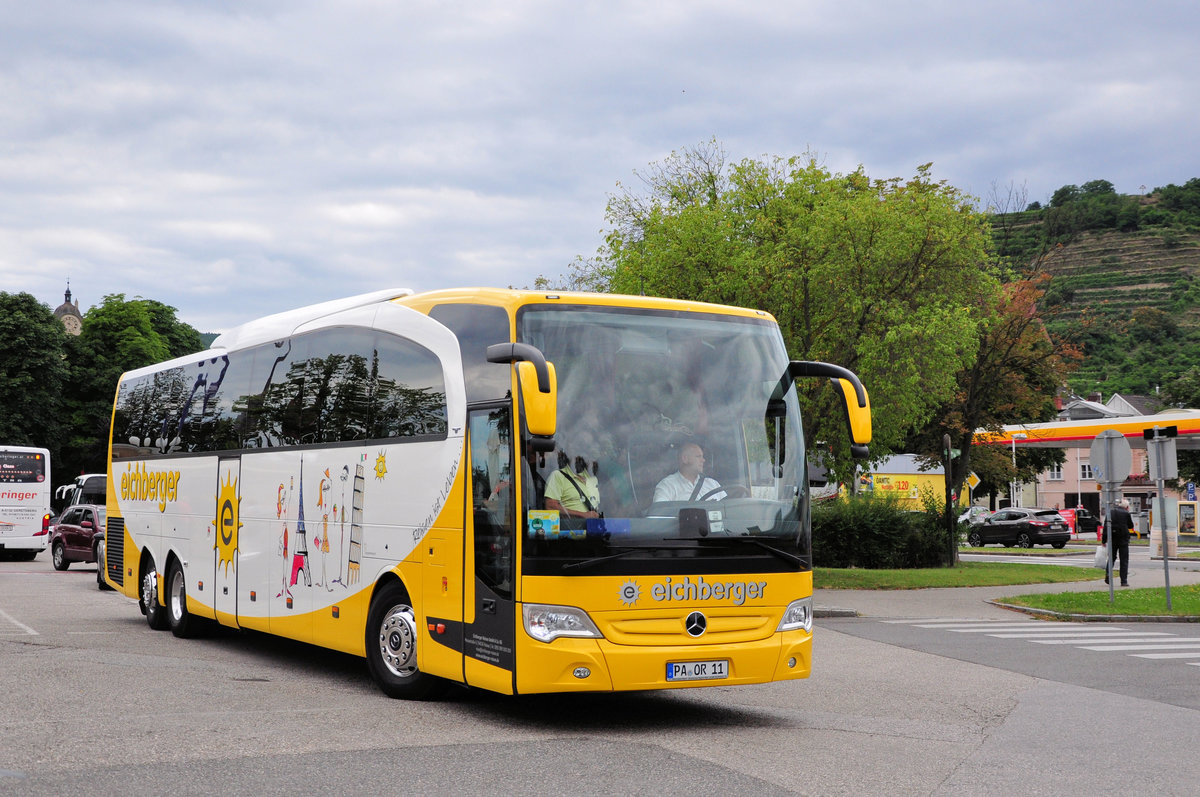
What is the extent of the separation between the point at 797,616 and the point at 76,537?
26140mm

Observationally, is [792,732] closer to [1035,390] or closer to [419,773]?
[419,773]

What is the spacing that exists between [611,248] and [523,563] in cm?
1994

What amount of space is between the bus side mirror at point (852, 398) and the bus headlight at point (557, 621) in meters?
2.33

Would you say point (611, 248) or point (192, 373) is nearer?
point (192, 373)

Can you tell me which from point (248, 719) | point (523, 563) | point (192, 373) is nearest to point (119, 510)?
point (192, 373)

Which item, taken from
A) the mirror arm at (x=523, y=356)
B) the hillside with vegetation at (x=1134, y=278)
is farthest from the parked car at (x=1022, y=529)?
the mirror arm at (x=523, y=356)

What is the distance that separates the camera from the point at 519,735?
872 centimetres

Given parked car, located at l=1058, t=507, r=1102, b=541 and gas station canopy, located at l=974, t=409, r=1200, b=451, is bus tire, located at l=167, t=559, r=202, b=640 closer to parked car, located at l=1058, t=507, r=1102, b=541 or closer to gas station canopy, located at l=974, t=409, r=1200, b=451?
gas station canopy, located at l=974, t=409, r=1200, b=451

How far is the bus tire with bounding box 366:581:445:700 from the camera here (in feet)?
33.1

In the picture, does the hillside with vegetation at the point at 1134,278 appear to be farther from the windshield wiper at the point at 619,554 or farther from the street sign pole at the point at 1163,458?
the windshield wiper at the point at 619,554

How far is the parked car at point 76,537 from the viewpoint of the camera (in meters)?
31.2

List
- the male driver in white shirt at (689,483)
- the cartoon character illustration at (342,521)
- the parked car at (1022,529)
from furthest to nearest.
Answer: the parked car at (1022,529)
the cartoon character illustration at (342,521)
the male driver in white shirt at (689,483)

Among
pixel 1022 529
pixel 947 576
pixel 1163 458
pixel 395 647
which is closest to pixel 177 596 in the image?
pixel 395 647

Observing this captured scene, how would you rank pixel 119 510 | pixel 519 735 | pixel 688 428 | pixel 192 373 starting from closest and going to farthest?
pixel 519 735
pixel 688 428
pixel 192 373
pixel 119 510
